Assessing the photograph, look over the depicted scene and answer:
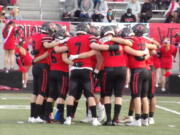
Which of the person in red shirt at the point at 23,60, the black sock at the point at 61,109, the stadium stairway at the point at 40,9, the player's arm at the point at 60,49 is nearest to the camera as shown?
the player's arm at the point at 60,49

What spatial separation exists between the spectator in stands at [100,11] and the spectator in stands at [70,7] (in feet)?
2.63

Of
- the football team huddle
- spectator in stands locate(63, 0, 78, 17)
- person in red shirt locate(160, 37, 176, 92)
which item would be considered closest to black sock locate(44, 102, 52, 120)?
the football team huddle

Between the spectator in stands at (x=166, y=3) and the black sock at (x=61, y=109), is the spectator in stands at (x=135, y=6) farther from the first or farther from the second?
the black sock at (x=61, y=109)

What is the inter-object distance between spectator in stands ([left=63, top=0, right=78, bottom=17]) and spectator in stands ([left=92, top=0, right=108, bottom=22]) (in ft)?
2.63

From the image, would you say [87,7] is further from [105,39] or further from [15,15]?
[105,39]

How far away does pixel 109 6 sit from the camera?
29.1 meters

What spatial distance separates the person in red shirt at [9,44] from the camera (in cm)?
2456

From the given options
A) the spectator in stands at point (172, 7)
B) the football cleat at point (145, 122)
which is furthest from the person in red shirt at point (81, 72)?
the spectator in stands at point (172, 7)

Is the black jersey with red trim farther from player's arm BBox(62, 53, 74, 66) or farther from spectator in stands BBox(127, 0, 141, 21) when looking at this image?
spectator in stands BBox(127, 0, 141, 21)

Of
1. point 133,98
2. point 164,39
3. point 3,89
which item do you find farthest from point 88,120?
point 164,39

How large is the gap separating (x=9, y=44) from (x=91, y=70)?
11287mm

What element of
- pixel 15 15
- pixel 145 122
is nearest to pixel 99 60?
pixel 145 122

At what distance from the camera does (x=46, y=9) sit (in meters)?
28.3

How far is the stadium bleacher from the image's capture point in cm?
2777
